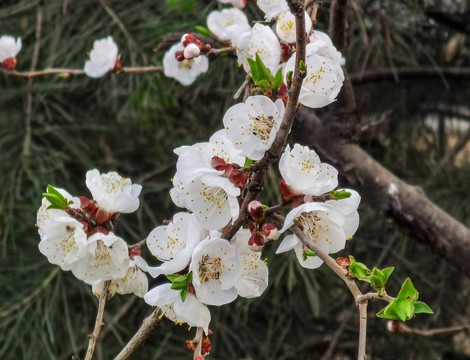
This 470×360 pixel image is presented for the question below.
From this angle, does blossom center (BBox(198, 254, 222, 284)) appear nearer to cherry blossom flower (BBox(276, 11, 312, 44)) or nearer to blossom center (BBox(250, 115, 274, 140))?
blossom center (BBox(250, 115, 274, 140))

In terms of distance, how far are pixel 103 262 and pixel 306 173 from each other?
11.0 inches

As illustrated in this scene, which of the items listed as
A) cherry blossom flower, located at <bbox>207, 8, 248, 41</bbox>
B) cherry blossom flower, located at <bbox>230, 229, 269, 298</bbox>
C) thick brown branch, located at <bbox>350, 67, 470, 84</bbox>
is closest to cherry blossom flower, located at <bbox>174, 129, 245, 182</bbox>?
cherry blossom flower, located at <bbox>230, 229, 269, 298</bbox>

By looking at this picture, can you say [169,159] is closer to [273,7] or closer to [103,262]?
[273,7]

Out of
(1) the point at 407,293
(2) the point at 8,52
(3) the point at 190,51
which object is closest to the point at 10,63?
(2) the point at 8,52

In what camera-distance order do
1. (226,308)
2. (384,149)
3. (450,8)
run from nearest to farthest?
(226,308) < (450,8) < (384,149)

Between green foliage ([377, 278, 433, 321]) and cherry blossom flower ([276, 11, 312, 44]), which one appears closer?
green foliage ([377, 278, 433, 321])

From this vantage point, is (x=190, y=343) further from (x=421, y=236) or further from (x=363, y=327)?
(x=421, y=236)

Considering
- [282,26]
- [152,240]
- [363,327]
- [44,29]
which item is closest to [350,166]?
[282,26]

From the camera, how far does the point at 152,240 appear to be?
821 millimetres

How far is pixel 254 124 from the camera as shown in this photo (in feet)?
2.44

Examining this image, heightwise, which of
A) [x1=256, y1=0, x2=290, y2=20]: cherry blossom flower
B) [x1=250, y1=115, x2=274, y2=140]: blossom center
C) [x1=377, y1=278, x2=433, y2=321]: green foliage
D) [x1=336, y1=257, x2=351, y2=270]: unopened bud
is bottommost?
[x1=377, y1=278, x2=433, y2=321]: green foliage

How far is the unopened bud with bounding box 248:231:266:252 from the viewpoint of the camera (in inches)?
28.1

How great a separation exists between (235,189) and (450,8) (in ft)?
4.44

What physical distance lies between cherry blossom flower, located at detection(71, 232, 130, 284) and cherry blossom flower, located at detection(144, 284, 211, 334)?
104 mm
